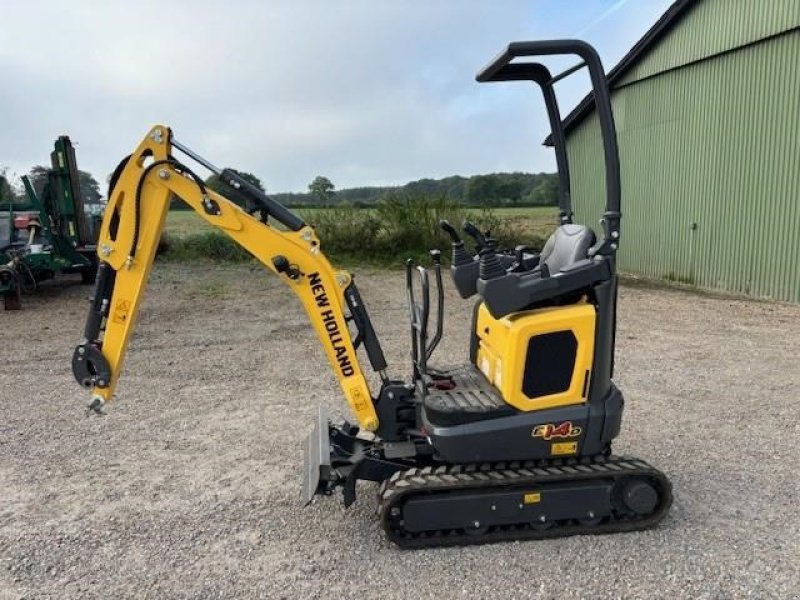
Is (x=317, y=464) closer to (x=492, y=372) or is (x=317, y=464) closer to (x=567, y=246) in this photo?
(x=492, y=372)

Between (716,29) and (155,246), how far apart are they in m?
13.8

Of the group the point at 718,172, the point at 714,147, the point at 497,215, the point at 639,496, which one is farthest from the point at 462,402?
the point at 497,215

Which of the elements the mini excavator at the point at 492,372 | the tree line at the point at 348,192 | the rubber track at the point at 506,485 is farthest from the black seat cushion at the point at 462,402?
the tree line at the point at 348,192

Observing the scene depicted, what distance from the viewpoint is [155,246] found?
4.34 m

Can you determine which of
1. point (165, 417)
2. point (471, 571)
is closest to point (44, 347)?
point (165, 417)

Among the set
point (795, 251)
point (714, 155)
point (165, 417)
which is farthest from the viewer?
point (714, 155)

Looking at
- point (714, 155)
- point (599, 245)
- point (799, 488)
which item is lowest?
point (799, 488)

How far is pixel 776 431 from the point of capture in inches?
234

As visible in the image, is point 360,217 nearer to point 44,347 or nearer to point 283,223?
point 44,347

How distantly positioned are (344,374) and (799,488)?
10.6 ft

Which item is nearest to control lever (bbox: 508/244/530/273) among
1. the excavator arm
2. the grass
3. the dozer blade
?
the excavator arm

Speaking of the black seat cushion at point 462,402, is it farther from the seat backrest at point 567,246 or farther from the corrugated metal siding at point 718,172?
the corrugated metal siding at point 718,172

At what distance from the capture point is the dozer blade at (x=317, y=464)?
4.11 metres

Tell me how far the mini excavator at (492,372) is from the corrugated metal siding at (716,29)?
→ 1103 centimetres
